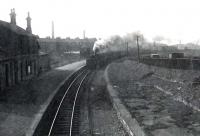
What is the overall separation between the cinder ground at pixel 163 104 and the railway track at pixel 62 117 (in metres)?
3.74

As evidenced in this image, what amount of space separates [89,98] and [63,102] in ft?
8.98

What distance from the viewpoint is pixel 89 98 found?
23484 millimetres

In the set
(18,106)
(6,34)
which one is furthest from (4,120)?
(6,34)

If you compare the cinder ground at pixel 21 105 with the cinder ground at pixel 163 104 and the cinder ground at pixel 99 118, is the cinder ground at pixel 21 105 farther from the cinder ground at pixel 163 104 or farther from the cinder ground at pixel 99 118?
the cinder ground at pixel 163 104

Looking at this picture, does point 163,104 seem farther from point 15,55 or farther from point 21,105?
point 15,55

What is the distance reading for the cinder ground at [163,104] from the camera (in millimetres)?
14344

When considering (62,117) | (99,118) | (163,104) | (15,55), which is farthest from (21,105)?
(163,104)

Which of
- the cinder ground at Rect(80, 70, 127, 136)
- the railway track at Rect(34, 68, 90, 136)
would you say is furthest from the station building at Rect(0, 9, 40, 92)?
the cinder ground at Rect(80, 70, 127, 136)

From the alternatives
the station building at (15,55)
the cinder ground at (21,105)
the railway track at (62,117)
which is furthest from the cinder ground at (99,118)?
the station building at (15,55)

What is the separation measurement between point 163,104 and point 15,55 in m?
16.3

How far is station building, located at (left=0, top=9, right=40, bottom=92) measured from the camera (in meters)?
25.2

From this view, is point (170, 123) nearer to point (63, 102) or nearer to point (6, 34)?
point (63, 102)

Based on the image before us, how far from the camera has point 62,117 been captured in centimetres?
1748

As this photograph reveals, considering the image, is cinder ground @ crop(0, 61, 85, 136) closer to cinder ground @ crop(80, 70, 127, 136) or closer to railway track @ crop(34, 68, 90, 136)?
railway track @ crop(34, 68, 90, 136)
